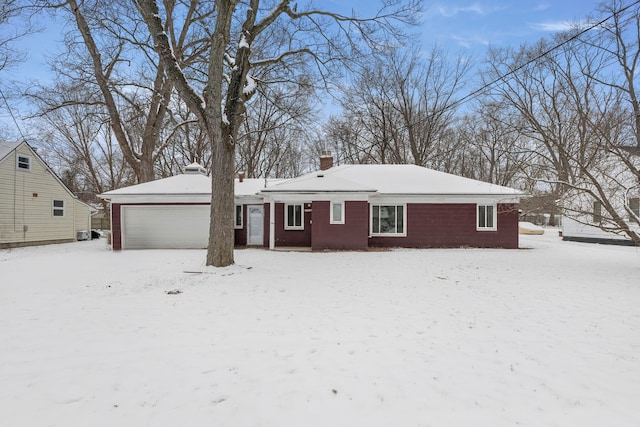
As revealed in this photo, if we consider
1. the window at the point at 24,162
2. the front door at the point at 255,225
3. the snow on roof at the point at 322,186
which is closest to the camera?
the snow on roof at the point at 322,186

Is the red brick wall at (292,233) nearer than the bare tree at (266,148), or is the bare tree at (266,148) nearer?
the red brick wall at (292,233)

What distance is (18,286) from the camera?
7.75 m

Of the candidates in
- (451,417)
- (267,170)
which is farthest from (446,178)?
(267,170)

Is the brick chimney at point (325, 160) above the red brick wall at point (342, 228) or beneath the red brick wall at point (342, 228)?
above

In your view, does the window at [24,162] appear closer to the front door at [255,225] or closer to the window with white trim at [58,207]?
the window with white trim at [58,207]

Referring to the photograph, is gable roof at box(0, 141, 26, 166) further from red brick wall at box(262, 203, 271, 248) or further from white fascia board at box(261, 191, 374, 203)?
white fascia board at box(261, 191, 374, 203)

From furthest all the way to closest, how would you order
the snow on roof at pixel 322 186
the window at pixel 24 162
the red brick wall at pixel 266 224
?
the window at pixel 24 162 → the red brick wall at pixel 266 224 → the snow on roof at pixel 322 186

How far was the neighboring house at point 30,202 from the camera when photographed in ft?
55.5

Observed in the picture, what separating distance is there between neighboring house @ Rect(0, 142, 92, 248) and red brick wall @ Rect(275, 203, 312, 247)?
14.0 metres

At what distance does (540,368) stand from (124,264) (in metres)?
11.6

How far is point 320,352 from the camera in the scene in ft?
13.3

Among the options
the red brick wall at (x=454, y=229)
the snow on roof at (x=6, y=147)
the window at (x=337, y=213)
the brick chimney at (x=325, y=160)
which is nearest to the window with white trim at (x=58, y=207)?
the snow on roof at (x=6, y=147)

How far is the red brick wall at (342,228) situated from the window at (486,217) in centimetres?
561

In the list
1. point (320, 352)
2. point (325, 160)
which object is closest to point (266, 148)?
point (325, 160)
